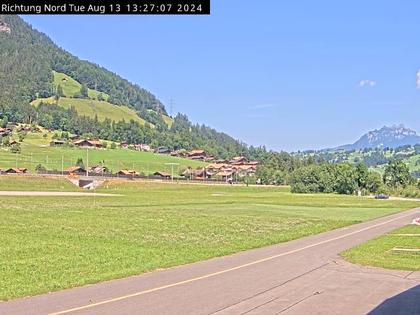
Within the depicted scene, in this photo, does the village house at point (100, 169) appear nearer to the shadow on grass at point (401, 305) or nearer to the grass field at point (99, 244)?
the grass field at point (99, 244)

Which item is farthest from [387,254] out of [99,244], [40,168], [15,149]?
[15,149]

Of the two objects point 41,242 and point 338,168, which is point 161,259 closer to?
point 41,242

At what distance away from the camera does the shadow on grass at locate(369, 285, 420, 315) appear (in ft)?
44.0

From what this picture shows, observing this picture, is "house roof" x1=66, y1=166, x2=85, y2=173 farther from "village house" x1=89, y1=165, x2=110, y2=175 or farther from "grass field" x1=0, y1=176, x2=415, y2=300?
"grass field" x1=0, y1=176, x2=415, y2=300

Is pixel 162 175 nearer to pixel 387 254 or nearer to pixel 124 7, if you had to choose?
pixel 387 254

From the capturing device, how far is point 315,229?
41281 millimetres

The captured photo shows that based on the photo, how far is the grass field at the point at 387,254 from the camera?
22.1 metres

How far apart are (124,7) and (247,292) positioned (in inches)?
361

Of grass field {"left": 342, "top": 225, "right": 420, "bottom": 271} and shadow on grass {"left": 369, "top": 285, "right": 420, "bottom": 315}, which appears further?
grass field {"left": 342, "top": 225, "right": 420, "bottom": 271}

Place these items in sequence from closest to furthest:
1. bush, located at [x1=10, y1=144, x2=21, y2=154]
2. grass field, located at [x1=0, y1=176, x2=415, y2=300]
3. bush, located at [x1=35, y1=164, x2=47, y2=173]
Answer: grass field, located at [x1=0, y1=176, x2=415, y2=300], bush, located at [x1=35, y1=164, x2=47, y2=173], bush, located at [x1=10, y1=144, x2=21, y2=154]

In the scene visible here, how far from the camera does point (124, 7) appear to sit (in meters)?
18.0

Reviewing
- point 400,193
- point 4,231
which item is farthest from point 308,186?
point 4,231

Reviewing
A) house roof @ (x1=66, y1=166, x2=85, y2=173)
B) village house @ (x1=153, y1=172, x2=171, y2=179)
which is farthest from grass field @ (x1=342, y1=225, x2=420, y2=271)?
village house @ (x1=153, y1=172, x2=171, y2=179)

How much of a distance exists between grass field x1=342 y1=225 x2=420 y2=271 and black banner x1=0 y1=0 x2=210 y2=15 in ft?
37.5
